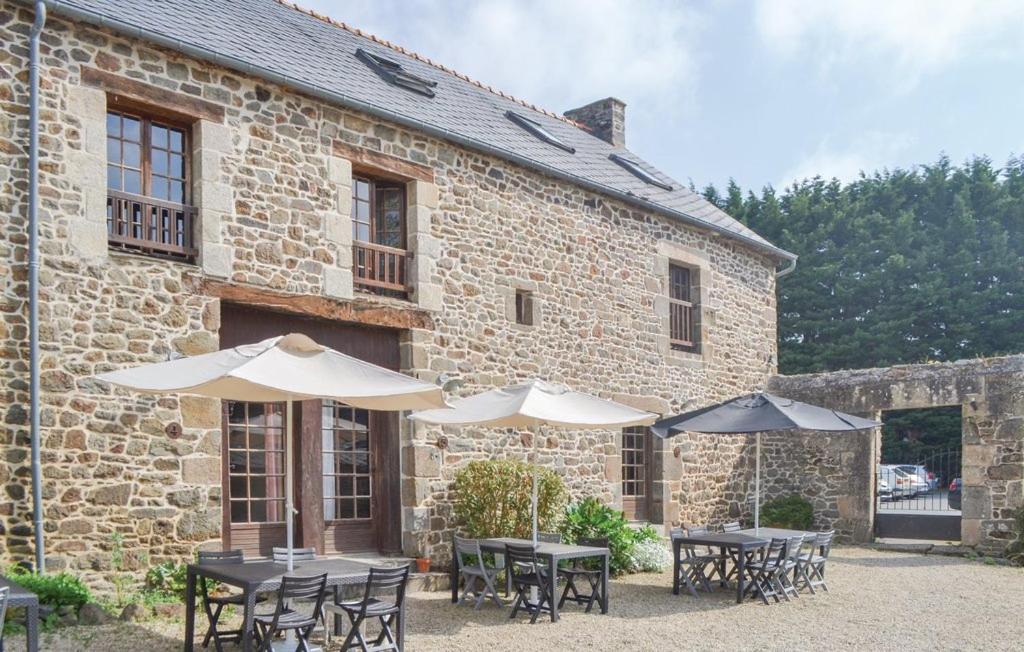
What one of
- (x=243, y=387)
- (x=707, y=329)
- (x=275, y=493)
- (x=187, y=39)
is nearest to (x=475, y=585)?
(x=275, y=493)

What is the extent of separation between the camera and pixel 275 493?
868 centimetres

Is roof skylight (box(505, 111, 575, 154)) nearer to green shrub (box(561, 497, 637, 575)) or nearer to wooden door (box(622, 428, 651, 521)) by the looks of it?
wooden door (box(622, 428, 651, 521))

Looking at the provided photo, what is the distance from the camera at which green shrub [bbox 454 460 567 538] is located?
962 centimetres

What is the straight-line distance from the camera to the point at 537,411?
295 inches

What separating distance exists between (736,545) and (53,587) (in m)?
5.52

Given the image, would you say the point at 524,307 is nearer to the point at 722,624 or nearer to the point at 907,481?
the point at 722,624

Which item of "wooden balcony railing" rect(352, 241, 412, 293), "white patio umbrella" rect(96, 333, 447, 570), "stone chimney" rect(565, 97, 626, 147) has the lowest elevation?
"white patio umbrella" rect(96, 333, 447, 570)

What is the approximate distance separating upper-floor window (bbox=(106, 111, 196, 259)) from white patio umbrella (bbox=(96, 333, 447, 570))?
2.22 meters

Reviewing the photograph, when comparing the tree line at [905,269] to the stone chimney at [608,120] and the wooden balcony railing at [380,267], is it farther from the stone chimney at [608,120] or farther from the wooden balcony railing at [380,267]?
the wooden balcony railing at [380,267]

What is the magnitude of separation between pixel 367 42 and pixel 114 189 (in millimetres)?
5841

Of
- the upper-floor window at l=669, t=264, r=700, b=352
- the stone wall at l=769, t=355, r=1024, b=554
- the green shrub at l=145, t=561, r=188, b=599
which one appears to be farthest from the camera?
the upper-floor window at l=669, t=264, r=700, b=352

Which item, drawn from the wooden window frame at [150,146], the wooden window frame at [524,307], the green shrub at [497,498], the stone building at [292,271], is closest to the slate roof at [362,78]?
the stone building at [292,271]

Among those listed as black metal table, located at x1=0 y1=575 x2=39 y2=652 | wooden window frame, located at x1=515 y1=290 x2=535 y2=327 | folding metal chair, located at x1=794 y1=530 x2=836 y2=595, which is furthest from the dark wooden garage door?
folding metal chair, located at x1=794 y1=530 x2=836 y2=595

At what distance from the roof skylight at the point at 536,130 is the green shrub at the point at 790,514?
608cm
